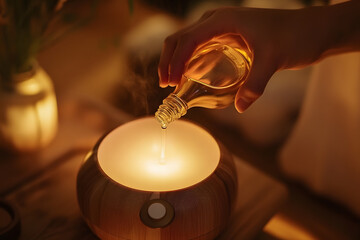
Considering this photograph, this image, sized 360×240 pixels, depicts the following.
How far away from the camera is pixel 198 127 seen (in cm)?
80

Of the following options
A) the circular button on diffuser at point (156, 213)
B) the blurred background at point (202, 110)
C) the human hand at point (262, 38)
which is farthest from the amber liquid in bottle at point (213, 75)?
the blurred background at point (202, 110)

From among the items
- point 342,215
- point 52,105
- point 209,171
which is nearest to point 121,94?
point 52,105

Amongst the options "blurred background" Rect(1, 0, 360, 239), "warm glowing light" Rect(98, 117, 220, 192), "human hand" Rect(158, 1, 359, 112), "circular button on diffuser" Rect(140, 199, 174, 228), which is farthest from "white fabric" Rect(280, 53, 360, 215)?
"circular button on diffuser" Rect(140, 199, 174, 228)

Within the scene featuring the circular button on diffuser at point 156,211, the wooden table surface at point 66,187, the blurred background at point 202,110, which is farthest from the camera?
the blurred background at point 202,110

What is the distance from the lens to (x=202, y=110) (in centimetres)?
161

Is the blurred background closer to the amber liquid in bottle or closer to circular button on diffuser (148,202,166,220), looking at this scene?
the amber liquid in bottle

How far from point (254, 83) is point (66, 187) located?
17.8 inches

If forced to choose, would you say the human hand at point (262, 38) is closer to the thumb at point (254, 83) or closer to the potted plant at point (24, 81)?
the thumb at point (254, 83)

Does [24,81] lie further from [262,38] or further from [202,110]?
[202,110]

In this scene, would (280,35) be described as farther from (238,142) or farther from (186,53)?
(238,142)

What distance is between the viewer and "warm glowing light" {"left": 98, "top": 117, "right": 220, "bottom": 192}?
727 mm

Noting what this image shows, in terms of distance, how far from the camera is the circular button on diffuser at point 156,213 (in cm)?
64

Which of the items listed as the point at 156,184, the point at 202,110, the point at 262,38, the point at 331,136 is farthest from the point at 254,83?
the point at 202,110

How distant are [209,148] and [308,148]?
23.3 inches
